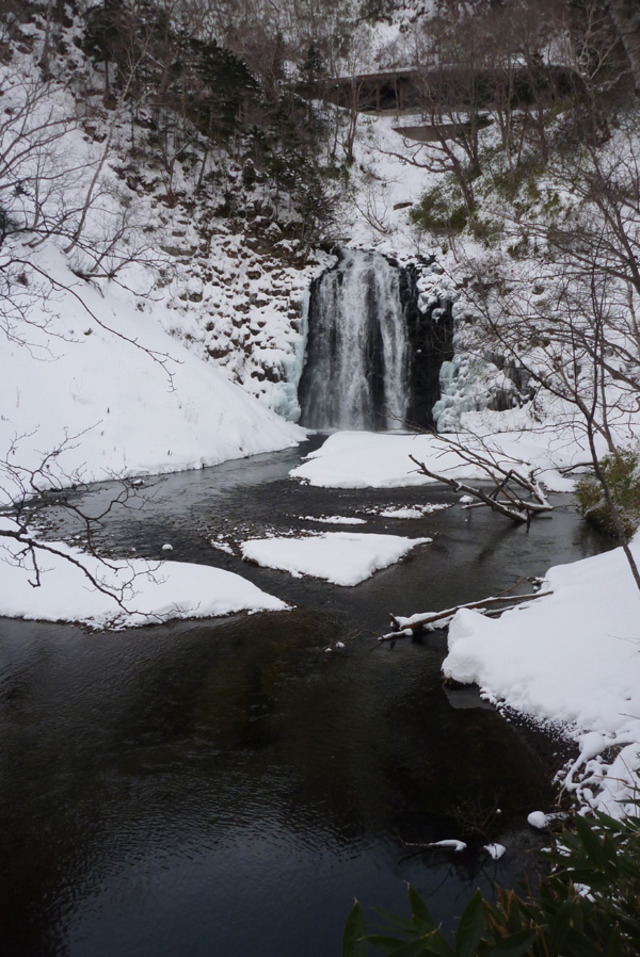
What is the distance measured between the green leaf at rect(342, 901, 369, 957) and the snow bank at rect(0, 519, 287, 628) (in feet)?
18.0

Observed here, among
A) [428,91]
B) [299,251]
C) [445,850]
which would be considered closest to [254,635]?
[445,850]

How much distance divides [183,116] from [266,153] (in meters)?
3.77

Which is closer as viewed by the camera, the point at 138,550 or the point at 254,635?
the point at 254,635

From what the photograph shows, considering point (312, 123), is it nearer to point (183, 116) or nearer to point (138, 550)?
point (183, 116)

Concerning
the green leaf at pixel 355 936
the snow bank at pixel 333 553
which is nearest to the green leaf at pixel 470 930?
the green leaf at pixel 355 936

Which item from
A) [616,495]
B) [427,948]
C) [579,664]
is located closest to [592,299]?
[579,664]

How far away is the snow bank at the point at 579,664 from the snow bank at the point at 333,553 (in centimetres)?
214

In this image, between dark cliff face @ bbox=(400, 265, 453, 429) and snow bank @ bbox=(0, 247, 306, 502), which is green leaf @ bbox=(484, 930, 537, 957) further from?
dark cliff face @ bbox=(400, 265, 453, 429)

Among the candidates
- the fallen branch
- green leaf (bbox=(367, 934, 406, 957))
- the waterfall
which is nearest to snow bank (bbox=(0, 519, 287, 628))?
the fallen branch

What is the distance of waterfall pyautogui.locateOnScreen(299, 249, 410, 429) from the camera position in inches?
840

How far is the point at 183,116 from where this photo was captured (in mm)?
25719

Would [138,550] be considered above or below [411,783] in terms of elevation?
above

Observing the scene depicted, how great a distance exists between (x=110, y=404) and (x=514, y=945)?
49.1 feet

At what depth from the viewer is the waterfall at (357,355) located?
70.0 ft
